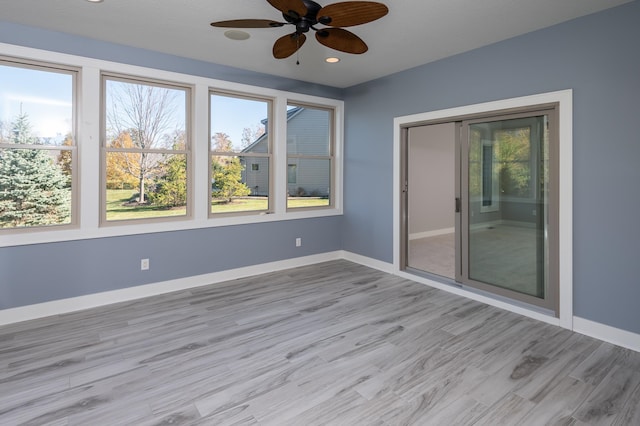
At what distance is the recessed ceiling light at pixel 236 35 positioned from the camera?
3326mm

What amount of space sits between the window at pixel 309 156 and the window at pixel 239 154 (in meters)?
0.38

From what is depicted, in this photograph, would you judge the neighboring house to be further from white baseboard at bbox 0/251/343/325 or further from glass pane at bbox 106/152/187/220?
white baseboard at bbox 0/251/343/325

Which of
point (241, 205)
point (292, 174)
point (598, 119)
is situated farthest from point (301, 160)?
point (598, 119)

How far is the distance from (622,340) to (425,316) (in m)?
1.53

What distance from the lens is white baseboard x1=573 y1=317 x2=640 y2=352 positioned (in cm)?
278

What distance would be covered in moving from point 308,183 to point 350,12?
3.35 meters

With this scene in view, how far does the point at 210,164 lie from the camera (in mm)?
4402

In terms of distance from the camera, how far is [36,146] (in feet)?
11.1

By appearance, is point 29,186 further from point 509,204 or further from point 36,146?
point 509,204

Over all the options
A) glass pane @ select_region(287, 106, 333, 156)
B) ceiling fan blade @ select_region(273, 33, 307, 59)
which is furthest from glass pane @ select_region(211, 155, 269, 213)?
ceiling fan blade @ select_region(273, 33, 307, 59)

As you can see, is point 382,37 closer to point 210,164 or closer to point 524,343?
point 210,164

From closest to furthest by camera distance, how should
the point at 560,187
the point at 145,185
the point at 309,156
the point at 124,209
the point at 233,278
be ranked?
the point at 560,187
the point at 124,209
the point at 145,185
the point at 233,278
the point at 309,156

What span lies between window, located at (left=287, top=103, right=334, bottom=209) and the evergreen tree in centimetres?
272

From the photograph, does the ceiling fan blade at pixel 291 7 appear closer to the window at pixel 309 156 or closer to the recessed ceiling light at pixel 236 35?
the recessed ceiling light at pixel 236 35
